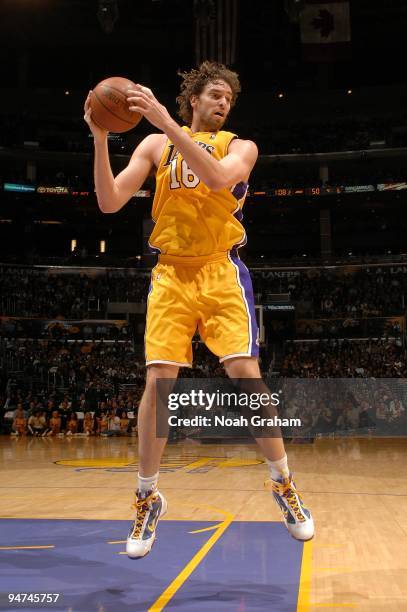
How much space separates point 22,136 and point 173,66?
823cm

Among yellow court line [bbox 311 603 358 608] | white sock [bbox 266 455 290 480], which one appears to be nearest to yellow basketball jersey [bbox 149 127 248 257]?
white sock [bbox 266 455 290 480]

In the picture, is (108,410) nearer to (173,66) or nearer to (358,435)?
(358,435)

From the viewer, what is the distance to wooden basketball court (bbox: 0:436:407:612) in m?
3.79

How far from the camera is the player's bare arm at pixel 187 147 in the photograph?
326 cm

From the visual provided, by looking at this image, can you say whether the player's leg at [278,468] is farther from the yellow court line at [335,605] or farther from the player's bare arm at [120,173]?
the player's bare arm at [120,173]

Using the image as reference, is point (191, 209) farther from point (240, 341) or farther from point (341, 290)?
point (341, 290)

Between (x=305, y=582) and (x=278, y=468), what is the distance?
884 millimetres

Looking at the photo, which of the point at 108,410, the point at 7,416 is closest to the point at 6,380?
the point at 7,416

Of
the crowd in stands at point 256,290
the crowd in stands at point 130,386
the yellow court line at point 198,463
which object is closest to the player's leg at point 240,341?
the yellow court line at point 198,463

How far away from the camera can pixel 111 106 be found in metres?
3.59

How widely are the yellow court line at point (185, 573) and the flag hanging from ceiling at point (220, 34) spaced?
15.7 meters

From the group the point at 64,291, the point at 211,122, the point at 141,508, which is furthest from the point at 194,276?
the point at 64,291

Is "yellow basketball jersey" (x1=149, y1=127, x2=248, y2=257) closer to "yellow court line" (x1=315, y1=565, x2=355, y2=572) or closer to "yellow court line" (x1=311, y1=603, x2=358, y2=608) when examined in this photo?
"yellow court line" (x1=311, y1=603, x2=358, y2=608)

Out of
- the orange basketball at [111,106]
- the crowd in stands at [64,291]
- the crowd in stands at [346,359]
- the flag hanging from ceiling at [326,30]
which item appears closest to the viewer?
the orange basketball at [111,106]
